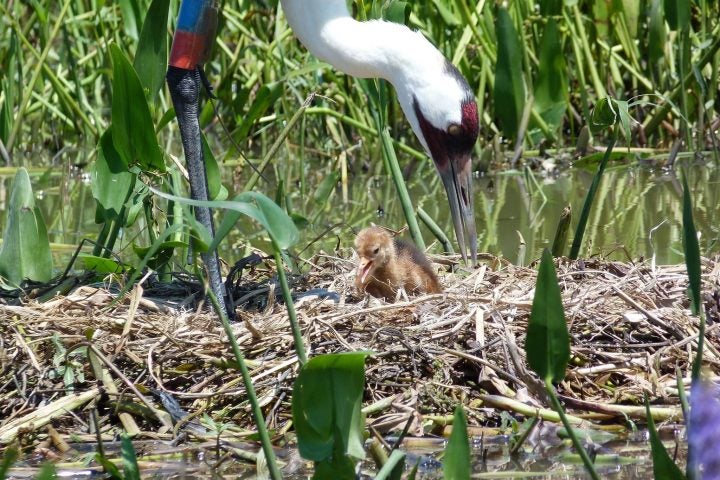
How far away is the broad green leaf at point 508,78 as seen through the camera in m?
6.60

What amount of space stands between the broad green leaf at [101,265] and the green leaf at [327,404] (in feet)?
6.18

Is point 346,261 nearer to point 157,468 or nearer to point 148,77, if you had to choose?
point 148,77

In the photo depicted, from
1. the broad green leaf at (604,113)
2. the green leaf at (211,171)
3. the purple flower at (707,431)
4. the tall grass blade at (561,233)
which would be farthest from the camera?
the tall grass blade at (561,233)

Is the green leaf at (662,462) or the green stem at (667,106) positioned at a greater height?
the green leaf at (662,462)

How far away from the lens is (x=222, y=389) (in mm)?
3469

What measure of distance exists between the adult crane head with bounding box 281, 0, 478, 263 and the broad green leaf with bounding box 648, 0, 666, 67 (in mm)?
2794

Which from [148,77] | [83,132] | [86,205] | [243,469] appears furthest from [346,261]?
[83,132]

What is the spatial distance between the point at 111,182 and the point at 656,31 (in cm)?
360

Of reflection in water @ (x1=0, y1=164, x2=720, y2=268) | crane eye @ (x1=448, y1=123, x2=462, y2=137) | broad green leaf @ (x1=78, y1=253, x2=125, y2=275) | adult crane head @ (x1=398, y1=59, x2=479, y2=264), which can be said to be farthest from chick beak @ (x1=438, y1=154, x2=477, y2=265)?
broad green leaf @ (x1=78, y1=253, x2=125, y2=275)

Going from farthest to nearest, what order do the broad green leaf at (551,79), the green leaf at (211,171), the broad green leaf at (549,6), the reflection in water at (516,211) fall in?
the broad green leaf at (549,6), the broad green leaf at (551,79), the reflection in water at (516,211), the green leaf at (211,171)

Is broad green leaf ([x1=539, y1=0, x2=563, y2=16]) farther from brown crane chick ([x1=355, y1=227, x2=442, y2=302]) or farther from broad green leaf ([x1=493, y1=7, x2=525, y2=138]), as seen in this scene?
brown crane chick ([x1=355, y1=227, x2=442, y2=302])

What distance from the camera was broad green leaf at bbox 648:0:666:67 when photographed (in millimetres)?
6812

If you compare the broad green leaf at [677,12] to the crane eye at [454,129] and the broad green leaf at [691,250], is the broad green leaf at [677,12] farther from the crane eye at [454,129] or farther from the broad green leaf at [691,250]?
the broad green leaf at [691,250]

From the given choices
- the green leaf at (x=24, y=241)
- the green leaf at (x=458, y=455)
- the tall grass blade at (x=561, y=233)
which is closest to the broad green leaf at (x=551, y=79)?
the tall grass blade at (x=561, y=233)
